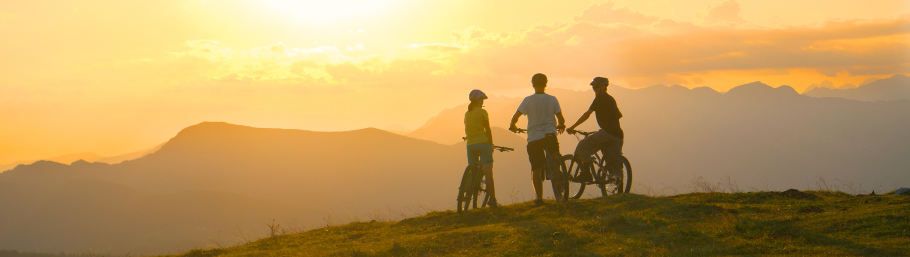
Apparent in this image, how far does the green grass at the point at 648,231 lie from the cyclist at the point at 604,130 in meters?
0.90

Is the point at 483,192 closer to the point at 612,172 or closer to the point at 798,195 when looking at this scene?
the point at 612,172

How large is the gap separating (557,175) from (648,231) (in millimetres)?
2686

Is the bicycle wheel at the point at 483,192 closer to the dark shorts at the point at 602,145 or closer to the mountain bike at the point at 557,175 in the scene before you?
the mountain bike at the point at 557,175

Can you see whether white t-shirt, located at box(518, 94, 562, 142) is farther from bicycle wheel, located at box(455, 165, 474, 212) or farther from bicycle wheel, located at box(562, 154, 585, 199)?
bicycle wheel, located at box(455, 165, 474, 212)

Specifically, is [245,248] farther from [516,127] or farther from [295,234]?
[516,127]

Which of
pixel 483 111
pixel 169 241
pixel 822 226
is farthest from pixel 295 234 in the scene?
pixel 169 241

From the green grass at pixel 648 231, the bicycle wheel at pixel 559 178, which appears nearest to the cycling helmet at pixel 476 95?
the bicycle wheel at pixel 559 178

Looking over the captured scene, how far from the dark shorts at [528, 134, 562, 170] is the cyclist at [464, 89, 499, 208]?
0.96m

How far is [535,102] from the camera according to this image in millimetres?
10133

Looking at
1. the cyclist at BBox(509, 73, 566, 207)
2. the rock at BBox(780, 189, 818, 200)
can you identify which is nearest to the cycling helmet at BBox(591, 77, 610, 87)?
the cyclist at BBox(509, 73, 566, 207)

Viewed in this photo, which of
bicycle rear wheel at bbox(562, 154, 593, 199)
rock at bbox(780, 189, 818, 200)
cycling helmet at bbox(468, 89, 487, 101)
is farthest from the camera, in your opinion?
cycling helmet at bbox(468, 89, 487, 101)

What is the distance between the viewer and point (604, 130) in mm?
10297

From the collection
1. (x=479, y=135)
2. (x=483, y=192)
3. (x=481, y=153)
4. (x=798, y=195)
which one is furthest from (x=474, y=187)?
(x=798, y=195)

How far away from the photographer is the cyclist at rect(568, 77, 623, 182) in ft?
33.4
